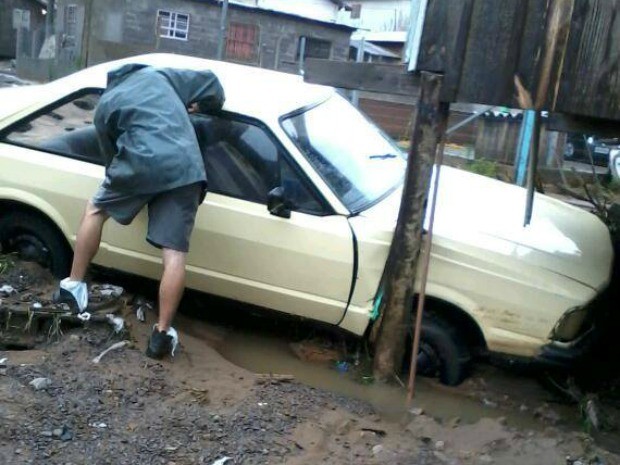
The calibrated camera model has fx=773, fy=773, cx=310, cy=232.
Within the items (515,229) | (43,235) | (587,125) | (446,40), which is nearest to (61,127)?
(43,235)

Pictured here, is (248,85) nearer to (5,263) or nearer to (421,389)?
(5,263)

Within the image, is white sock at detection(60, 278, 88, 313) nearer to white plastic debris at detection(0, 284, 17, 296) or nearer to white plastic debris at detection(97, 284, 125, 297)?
white plastic debris at detection(97, 284, 125, 297)

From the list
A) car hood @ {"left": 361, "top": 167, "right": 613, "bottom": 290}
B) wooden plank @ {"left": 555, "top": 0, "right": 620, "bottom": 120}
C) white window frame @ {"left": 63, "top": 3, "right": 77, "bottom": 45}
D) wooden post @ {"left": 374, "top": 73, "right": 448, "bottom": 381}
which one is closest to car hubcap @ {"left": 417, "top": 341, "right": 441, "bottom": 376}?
wooden post @ {"left": 374, "top": 73, "right": 448, "bottom": 381}

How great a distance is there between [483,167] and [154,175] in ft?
28.4

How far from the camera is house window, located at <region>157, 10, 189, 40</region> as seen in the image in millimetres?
26625

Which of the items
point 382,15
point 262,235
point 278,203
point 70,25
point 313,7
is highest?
point 382,15

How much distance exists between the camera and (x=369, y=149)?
5215 mm

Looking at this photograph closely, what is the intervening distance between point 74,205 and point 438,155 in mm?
2324

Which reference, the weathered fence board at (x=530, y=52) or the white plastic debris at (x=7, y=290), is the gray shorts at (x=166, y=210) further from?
the weathered fence board at (x=530, y=52)

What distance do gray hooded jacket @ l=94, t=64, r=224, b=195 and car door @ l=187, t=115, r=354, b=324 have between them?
1.35 feet

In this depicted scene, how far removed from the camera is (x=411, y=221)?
438 cm

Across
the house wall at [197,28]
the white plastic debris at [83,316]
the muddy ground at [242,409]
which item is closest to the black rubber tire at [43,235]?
the muddy ground at [242,409]

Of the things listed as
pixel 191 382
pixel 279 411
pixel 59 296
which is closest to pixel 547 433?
pixel 279 411

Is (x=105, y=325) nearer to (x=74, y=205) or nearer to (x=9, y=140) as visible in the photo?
(x=74, y=205)
